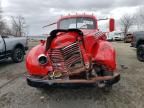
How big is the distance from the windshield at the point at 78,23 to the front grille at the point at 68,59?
2.93 m

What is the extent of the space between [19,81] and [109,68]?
11.2ft

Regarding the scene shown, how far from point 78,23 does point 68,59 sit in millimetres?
3304

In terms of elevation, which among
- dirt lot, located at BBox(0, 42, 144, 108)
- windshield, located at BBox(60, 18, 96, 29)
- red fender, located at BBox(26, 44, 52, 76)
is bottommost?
dirt lot, located at BBox(0, 42, 144, 108)

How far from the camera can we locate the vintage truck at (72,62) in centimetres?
543

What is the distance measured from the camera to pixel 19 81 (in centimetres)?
803

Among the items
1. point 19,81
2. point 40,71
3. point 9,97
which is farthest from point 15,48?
point 40,71

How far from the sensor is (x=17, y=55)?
38.7ft

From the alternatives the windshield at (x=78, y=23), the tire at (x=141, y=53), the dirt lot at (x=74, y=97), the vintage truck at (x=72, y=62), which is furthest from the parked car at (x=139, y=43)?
the vintage truck at (x=72, y=62)

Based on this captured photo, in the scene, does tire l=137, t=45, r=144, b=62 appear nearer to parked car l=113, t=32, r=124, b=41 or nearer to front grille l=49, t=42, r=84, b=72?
front grille l=49, t=42, r=84, b=72

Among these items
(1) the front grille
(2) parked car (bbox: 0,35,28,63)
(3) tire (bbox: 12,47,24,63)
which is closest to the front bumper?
(1) the front grille

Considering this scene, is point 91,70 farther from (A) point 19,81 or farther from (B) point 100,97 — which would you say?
(A) point 19,81

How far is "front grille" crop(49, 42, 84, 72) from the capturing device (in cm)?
564

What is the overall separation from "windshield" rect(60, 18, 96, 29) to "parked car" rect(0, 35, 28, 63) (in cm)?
297

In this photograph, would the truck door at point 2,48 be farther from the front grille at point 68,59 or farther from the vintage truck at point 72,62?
the front grille at point 68,59
